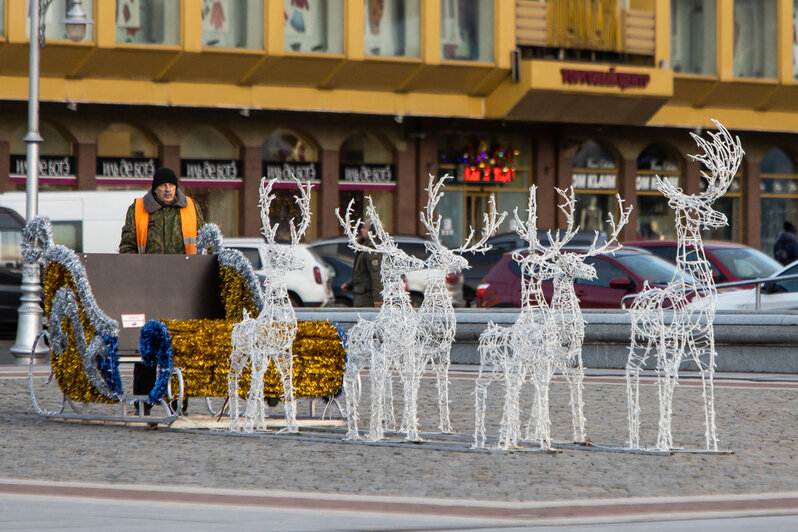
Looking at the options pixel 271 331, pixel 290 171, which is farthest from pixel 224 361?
pixel 290 171

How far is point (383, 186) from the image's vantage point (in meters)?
39.9

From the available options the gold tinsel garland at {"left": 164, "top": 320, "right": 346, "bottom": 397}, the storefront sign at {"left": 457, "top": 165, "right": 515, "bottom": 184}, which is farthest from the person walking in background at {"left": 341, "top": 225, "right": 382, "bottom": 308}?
the storefront sign at {"left": 457, "top": 165, "right": 515, "bottom": 184}

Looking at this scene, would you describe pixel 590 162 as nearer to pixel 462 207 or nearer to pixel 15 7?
pixel 462 207

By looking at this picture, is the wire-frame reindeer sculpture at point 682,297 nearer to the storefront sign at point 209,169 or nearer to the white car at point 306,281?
the white car at point 306,281

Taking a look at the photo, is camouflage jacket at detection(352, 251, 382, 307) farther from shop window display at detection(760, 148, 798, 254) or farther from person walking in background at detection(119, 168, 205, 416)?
shop window display at detection(760, 148, 798, 254)

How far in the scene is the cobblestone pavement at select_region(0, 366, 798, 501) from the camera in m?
7.64

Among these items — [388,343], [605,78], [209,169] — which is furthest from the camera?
[605,78]

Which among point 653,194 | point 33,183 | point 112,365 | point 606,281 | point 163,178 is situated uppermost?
point 653,194

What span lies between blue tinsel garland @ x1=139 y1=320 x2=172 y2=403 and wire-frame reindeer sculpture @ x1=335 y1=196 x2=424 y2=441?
1157mm

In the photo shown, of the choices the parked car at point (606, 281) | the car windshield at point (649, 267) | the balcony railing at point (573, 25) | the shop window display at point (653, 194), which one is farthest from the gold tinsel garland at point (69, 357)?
the shop window display at point (653, 194)

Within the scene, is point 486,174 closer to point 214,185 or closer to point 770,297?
point 214,185

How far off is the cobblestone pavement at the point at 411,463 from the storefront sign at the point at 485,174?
2995 centimetres

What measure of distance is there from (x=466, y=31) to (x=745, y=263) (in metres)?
19.2

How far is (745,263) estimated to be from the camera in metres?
21.0
